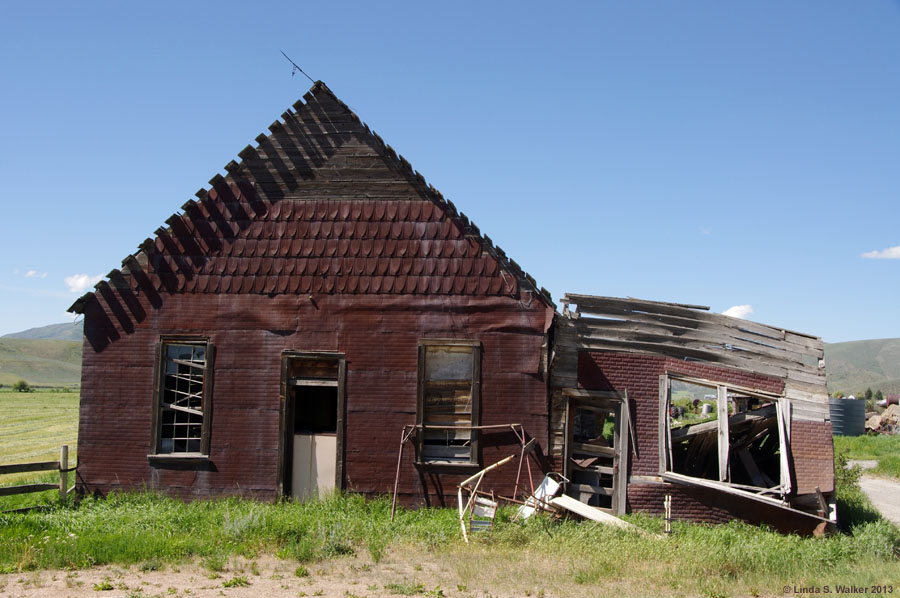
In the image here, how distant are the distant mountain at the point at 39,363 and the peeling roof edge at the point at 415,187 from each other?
117 m

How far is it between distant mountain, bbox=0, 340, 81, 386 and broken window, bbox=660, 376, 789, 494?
12107cm

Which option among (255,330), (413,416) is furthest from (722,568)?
(255,330)

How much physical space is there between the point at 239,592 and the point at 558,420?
6.06 m

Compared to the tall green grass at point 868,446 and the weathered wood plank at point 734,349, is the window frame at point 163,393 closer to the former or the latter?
the weathered wood plank at point 734,349

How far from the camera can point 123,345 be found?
1286 centimetres

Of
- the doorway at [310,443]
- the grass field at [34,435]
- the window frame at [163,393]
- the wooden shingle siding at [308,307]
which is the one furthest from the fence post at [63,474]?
the doorway at [310,443]

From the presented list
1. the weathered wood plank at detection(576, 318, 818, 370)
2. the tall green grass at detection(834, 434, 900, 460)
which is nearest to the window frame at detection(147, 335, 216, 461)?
the weathered wood plank at detection(576, 318, 818, 370)

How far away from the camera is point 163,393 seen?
12.8 metres

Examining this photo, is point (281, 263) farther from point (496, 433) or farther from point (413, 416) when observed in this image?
point (496, 433)

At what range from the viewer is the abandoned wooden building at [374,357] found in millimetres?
12320

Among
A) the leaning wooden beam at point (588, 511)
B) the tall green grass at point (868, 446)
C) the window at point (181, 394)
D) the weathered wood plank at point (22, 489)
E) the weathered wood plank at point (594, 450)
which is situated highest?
the window at point (181, 394)

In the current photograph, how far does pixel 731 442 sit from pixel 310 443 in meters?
8.06

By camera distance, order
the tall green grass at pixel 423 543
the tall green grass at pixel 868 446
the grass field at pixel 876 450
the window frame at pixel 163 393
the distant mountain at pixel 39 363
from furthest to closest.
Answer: the distant mountain at pixel 39 363
the tall green grass at pixel 868 446
the grass field at pixel 876 450
the window frame at pixel 163 393
the tall green grass at pixel 423 543

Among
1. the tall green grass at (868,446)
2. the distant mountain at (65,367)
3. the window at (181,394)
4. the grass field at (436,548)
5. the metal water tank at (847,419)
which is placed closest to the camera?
the grass field at (436,548)
